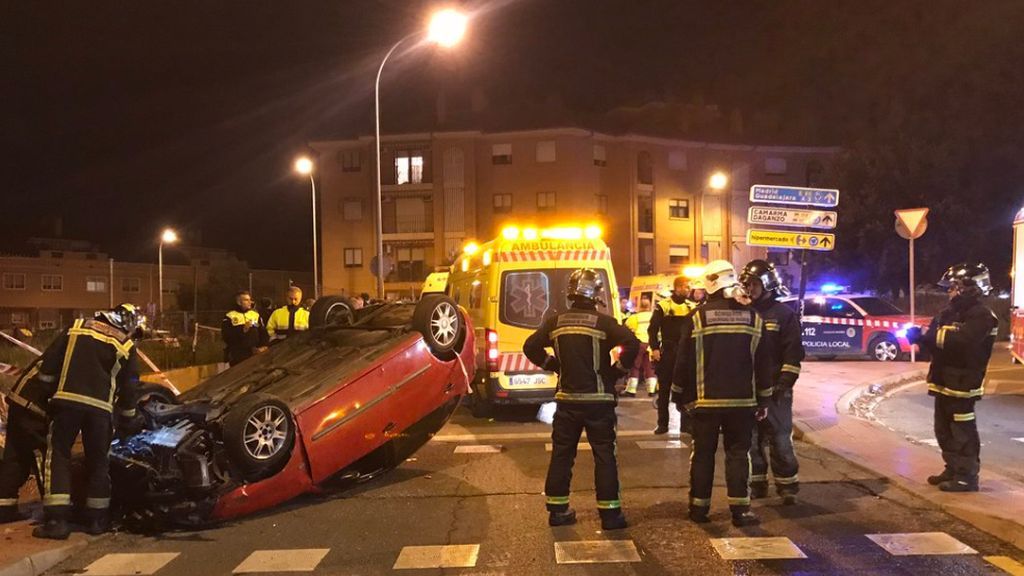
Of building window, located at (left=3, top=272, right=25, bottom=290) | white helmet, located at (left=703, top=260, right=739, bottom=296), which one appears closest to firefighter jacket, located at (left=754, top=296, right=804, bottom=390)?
white helmet, located at (left=703, top=260, right=739, bottom=296)

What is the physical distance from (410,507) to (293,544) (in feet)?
3.65

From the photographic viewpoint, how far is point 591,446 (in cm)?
545

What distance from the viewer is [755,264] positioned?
6.30 m

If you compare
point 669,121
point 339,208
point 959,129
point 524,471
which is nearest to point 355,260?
point 339,208

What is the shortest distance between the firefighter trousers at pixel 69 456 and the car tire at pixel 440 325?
8.45ft

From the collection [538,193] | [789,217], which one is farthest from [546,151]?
[789,217]

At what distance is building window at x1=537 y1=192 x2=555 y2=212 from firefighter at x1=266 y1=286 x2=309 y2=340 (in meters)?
32.0

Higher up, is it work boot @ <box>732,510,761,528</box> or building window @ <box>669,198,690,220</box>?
building window @ <box>669,198,690,220</box>

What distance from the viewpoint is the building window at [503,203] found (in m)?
42.3

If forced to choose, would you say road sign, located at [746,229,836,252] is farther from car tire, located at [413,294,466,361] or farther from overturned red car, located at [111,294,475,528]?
car tire, located at [413,294,466,361]

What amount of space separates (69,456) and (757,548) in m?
4.74

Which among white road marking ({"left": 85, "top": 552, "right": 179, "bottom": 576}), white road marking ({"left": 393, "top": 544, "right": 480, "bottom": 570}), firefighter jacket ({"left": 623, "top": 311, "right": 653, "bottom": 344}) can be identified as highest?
firefighter jacket ({"left": 623, "top": 311, "right": 653, "bottom": 344})

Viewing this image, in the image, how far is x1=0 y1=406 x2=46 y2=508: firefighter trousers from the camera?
18.3ft

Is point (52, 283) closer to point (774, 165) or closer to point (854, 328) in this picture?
point (774, 165)
